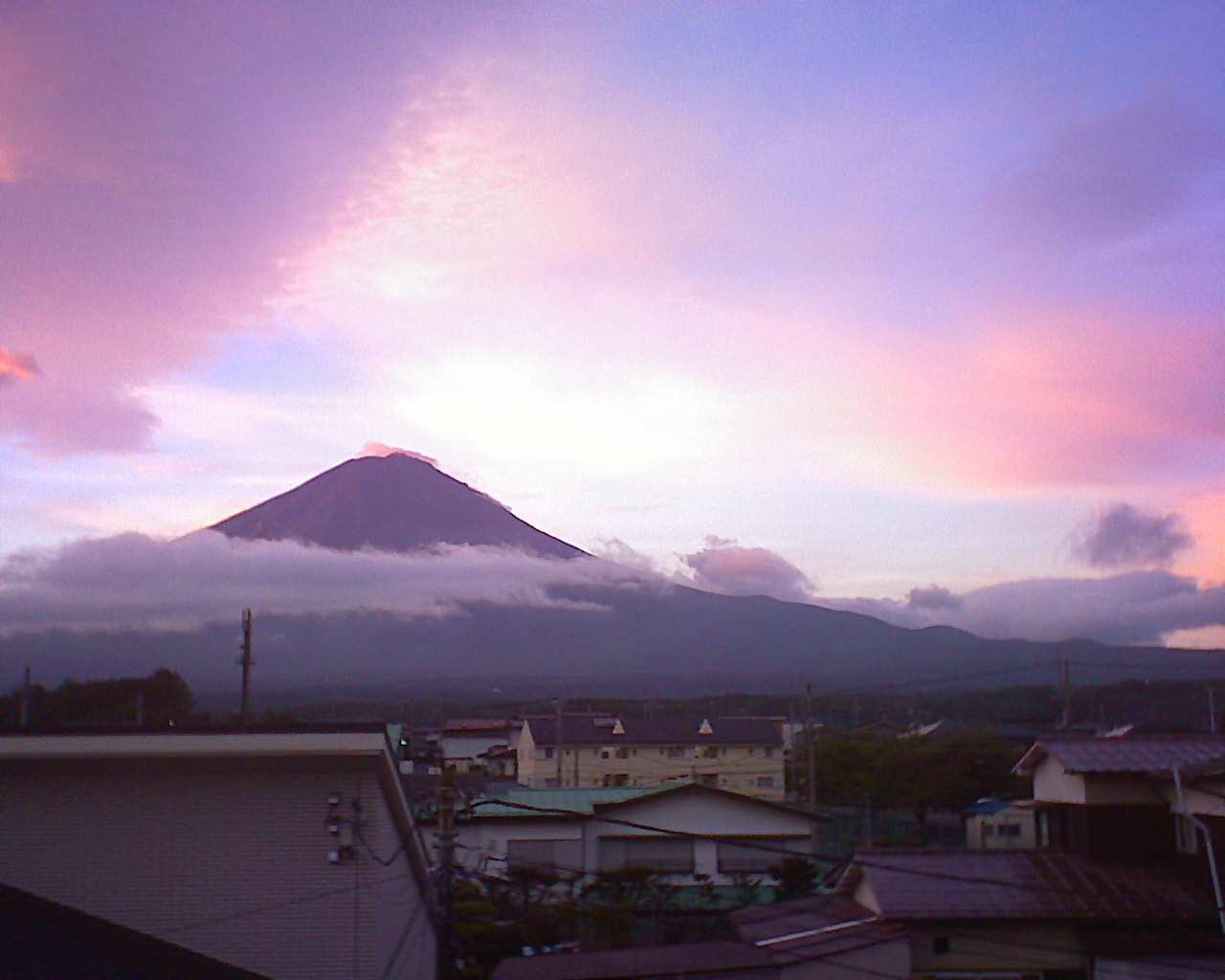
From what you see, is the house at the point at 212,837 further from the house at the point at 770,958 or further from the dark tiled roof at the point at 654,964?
the house at the point at 770,958

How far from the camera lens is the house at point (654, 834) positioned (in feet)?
87.3

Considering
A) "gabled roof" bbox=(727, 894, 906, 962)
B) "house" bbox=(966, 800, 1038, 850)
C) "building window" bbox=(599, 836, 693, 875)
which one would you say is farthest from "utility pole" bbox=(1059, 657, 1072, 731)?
"gabled roof" bbox=(727, 894, 906, 962)

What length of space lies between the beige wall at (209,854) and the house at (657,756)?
32696 millimetres

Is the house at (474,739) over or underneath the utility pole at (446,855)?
underneath

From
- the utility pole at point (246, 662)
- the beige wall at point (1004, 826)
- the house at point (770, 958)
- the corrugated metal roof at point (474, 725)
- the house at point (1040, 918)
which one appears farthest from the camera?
the corrugated metal roof at point (474, 725)

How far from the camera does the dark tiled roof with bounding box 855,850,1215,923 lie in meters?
13.5

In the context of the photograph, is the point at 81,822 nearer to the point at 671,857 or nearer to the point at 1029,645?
the point at 671,857

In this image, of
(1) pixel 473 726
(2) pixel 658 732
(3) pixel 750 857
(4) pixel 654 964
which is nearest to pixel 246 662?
(3) pixel 750 857

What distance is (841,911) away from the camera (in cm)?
1498

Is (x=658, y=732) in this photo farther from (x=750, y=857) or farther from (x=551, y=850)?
(x=551, y=850)

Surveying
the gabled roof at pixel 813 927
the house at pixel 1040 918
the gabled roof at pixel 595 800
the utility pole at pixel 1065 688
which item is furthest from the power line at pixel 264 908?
the utility pole at pixel 1065 688

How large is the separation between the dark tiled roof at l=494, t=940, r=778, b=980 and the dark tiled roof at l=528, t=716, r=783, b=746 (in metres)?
27.5

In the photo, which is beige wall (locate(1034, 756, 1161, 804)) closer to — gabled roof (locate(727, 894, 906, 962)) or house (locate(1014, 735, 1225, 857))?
house (locate(1014, 735, 1225, 857))

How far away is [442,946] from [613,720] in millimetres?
33695
